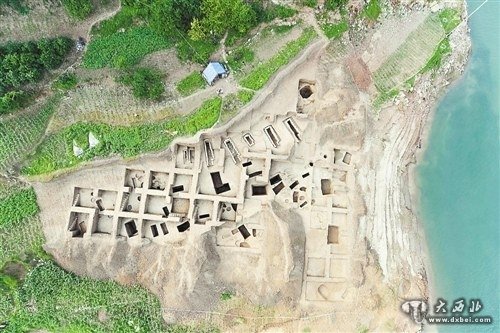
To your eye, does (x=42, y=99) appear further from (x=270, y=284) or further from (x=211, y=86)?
(x=270, y=284)

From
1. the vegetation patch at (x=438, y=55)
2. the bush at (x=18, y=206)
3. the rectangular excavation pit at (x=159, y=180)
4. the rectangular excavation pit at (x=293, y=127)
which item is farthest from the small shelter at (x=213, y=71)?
the vegetation patch at (x=438, y=55)

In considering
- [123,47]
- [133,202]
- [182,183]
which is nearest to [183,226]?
[182,183]

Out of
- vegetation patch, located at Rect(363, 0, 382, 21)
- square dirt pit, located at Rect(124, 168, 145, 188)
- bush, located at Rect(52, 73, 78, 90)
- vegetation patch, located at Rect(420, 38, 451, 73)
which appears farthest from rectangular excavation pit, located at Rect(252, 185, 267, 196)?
vegetation patch, located at Rect(420, 38, 451, 73)

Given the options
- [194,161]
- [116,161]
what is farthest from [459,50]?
[116,161]

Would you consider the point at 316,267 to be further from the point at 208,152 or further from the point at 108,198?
the point at 108,198

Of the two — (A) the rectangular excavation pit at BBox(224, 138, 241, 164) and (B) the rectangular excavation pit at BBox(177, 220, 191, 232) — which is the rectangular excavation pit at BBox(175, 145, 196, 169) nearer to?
(A) the rectangular excavation pit at BBox(224, 138, 241, 164)

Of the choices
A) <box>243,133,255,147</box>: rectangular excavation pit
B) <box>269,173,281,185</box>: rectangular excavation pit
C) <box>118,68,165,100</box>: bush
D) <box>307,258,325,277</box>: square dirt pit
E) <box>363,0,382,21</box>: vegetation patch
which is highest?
<box>363,0,382,21</box>: vegetation patch
